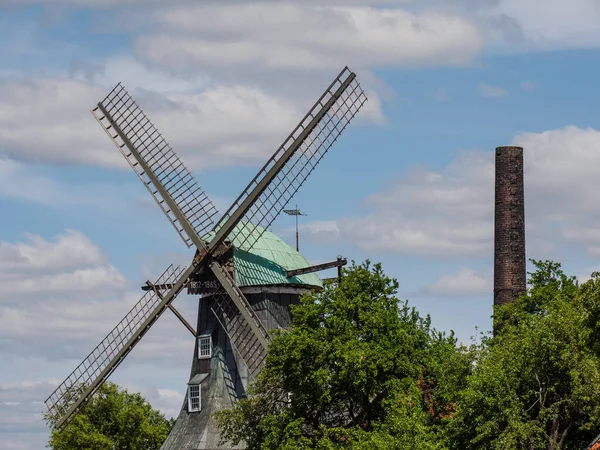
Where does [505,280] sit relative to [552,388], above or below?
above

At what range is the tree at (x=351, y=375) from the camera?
6494cm

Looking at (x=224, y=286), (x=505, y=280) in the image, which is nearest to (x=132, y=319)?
(x=224, y=286)

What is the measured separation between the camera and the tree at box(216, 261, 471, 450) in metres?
64.9

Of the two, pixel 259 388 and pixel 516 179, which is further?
pixel 516 179

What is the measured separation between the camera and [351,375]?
2564 inches

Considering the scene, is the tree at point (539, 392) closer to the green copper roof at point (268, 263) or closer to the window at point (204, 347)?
the green copper roof at point (268, 263)

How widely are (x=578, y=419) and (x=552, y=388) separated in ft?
5.74

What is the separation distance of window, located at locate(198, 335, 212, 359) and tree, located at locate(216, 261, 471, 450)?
585 centimetres

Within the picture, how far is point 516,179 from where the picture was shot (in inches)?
3214

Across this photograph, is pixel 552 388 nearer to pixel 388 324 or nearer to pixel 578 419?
pixel 578 419

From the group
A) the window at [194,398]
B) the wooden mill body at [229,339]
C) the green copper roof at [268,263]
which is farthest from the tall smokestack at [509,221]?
the window at [194,398]


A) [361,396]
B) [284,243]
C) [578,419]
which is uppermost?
[284,243]

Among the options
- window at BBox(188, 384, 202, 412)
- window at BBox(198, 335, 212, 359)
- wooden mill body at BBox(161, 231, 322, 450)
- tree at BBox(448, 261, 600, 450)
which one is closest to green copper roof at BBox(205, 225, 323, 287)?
wooden mill body at BBox(161, 231, 322, 450)

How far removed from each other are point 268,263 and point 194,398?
8.09 meters
